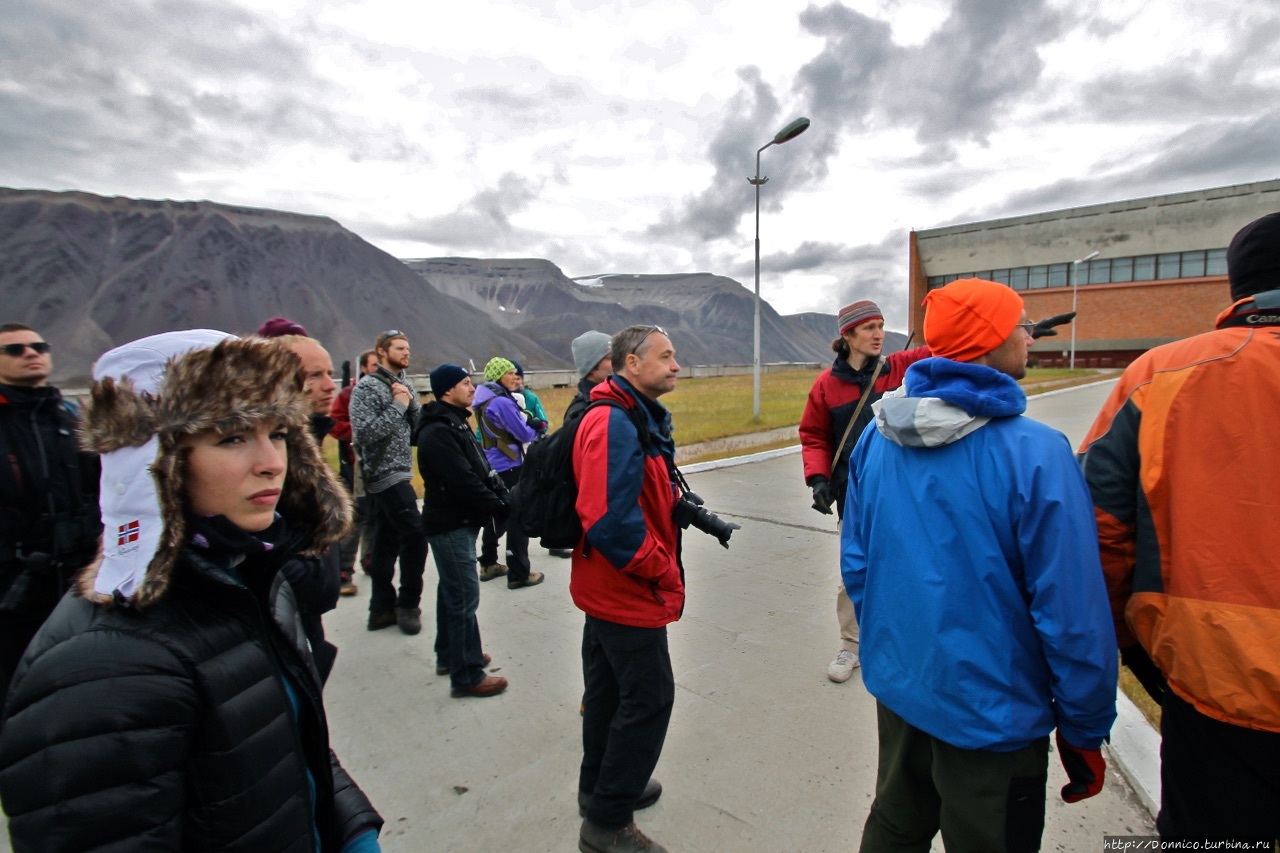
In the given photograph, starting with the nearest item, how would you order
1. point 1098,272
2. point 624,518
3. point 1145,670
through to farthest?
point 1145,670
point 624,518
point 1098,272

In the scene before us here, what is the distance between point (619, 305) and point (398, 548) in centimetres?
15140

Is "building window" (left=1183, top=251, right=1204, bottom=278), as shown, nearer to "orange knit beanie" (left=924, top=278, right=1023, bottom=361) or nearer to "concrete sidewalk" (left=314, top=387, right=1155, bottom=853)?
"concrete sidewalk" (left=314, top=387, right=1155, bottom=853)

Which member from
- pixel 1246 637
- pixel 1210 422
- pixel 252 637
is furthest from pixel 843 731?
pixel 252 637

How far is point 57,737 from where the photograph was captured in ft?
3.17

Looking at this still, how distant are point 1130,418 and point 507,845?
99.7 inches

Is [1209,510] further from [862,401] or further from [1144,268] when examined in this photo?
[1144,268]

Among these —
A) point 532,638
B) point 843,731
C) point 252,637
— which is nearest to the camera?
point 252,637

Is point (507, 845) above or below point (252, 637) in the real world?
below

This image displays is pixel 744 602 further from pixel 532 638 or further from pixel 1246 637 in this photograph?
pixel 1246 637

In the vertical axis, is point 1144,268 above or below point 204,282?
below

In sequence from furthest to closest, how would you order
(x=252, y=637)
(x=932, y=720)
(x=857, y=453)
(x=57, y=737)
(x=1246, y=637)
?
(x=857, y=453)
(x=932, y=720)
(x=1246, y=637)
(x=252, y=637)
(x=57, y=737)

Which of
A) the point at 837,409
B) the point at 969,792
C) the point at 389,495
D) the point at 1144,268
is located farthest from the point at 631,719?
the point at 1144,268

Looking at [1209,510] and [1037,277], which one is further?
[1037,277]

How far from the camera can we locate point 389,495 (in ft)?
14.4
